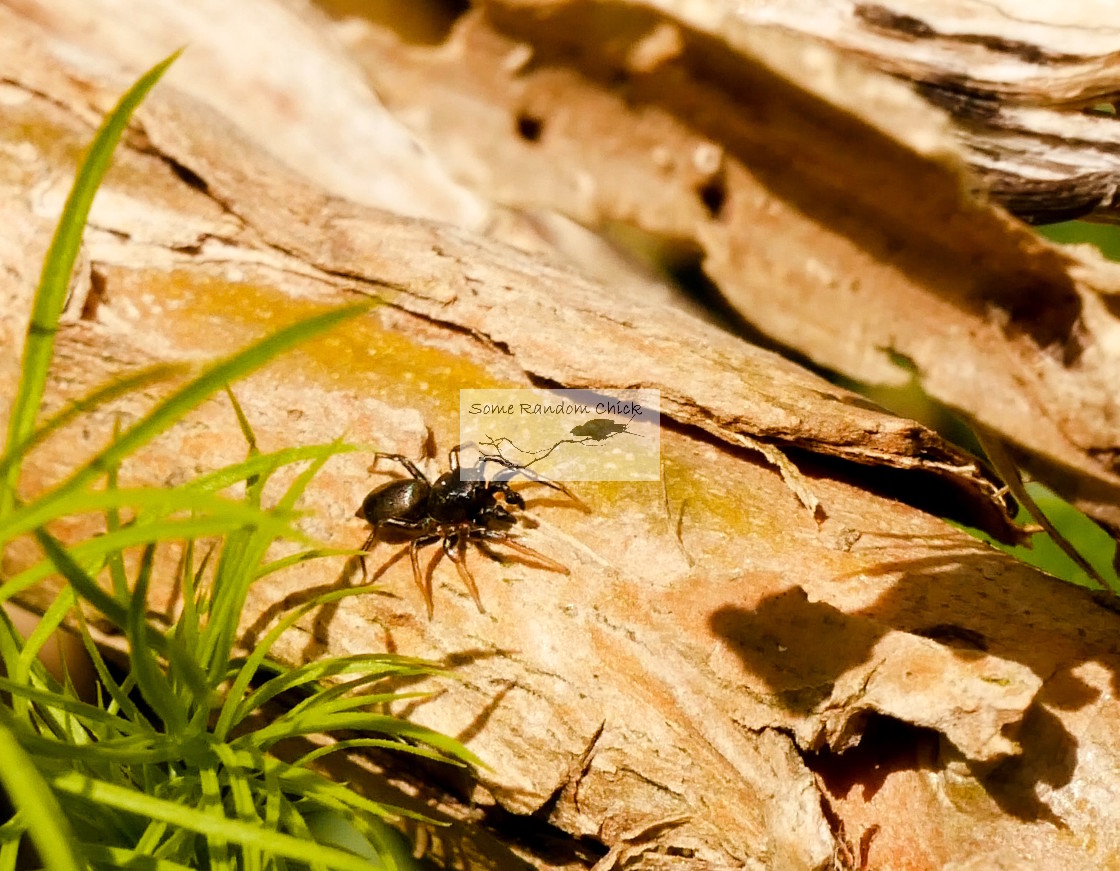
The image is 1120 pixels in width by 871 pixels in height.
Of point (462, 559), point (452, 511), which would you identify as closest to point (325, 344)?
point (452, 511)

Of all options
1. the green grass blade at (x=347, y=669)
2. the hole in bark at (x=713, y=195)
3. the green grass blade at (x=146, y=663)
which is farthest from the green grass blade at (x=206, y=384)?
the hole in bark at (x=713, y=195)

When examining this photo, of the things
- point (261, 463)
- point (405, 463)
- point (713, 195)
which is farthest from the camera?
point (405, 463)

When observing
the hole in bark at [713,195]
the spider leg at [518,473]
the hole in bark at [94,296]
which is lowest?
the spider leg at [518,473]

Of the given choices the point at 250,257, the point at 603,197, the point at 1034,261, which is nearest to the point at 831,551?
the point at 1034,261

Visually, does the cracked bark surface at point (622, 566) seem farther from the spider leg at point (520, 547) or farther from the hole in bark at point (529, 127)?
the hole in bark at point (529, 127)

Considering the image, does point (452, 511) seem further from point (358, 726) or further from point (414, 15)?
point (414, 15)

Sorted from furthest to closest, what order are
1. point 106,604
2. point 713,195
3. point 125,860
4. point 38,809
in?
1. point 713,195
2. point 125,860
3. point 106,604
4. point 38,809

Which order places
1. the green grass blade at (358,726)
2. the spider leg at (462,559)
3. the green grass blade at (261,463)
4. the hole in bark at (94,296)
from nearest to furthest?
the green grass blade at (261,463) < the green grass blade at (358,726) < the spider leg at (462,559) < the hole in bark at (94,296)

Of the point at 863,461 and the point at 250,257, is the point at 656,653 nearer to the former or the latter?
the point at 863,461

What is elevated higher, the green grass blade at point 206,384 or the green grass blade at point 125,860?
the green grass blade at point 206,384
